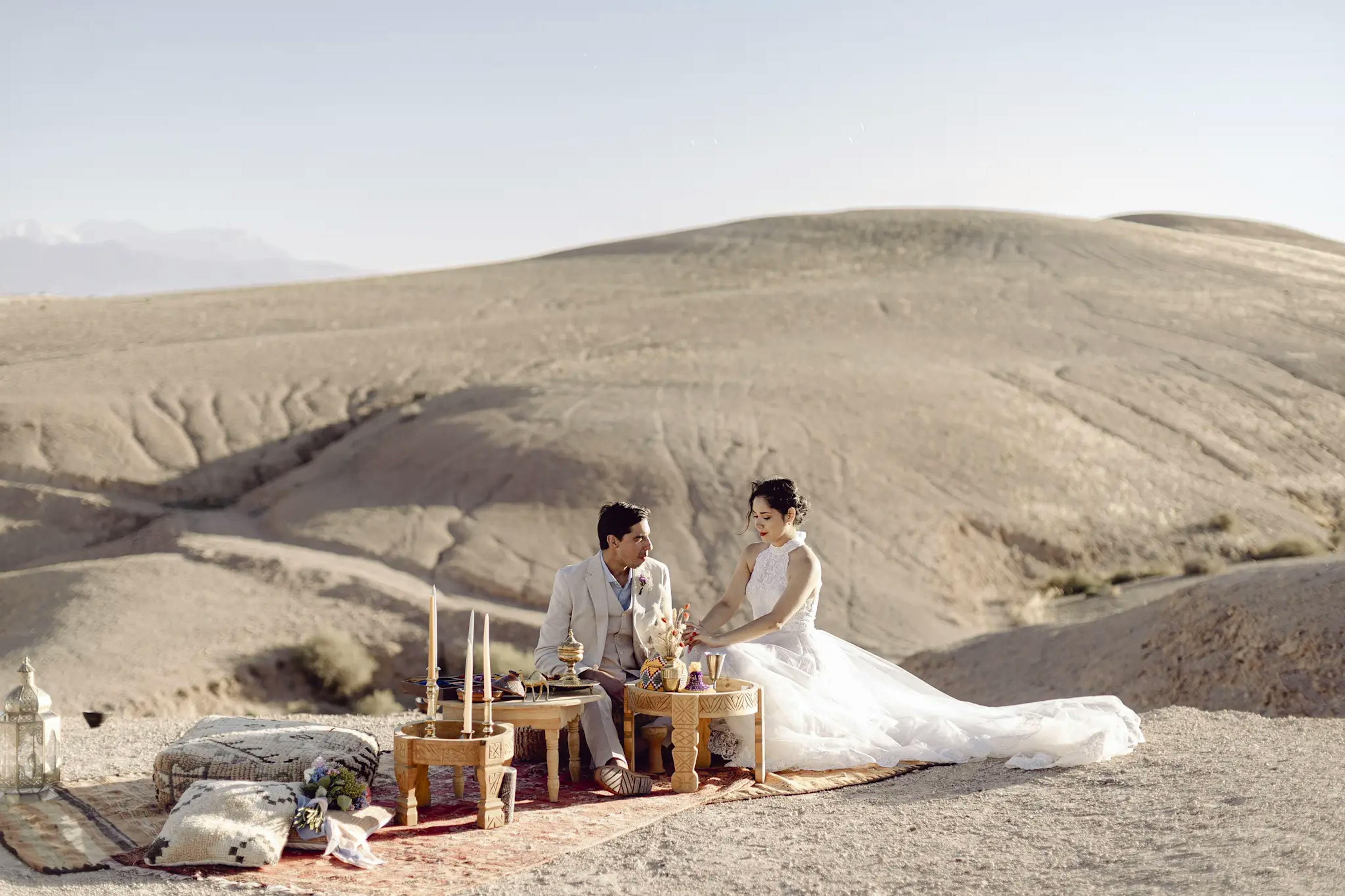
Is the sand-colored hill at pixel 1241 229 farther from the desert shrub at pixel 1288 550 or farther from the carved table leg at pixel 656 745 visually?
the carved table leg at pixel 656 745

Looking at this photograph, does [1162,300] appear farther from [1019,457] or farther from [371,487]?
[371,487]

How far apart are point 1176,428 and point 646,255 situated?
2470 cm

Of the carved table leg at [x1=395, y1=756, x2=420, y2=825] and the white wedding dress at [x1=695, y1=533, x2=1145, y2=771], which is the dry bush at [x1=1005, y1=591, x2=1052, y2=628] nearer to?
the white wedding dress at [x1=695, y1=533, x2=1145, y2=771]

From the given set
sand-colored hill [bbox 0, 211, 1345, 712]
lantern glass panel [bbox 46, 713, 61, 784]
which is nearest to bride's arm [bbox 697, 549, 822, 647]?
lantern glass panel [bbox 46, 713, 61, 784]

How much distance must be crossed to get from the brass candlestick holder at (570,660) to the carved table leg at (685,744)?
25.2 inches

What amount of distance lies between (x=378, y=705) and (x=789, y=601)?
32.3ft

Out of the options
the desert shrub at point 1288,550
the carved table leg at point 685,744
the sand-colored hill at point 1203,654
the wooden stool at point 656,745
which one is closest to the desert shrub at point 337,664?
the sand-colored hill at point 1203,654

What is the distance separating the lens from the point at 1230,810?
7.19 metres

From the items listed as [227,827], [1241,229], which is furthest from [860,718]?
[1241,229]

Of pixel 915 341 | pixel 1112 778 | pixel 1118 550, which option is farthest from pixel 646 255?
pixel 1112 778

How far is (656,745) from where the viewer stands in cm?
861

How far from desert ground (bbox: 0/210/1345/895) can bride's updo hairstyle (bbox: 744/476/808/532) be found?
1813 mm

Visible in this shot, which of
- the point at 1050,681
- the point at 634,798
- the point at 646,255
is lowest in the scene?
the point at 1050,681

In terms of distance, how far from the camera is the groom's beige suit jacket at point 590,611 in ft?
27.9
